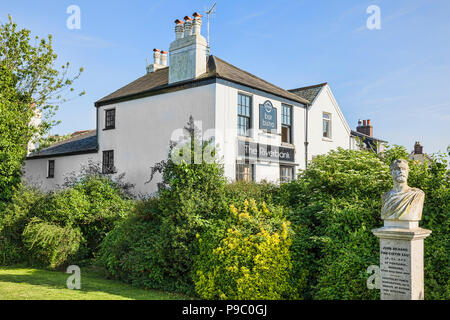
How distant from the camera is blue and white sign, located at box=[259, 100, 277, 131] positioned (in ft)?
61.5

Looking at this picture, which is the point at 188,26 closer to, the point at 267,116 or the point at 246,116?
the point at 246,116

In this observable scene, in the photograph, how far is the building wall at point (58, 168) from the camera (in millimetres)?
22706

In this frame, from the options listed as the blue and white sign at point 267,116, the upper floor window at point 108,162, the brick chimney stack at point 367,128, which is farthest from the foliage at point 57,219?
the brick chimney stack at point 367,128

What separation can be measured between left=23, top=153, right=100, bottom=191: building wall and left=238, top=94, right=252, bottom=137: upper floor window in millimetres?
8837

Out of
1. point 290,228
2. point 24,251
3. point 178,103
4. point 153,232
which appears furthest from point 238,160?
point 24,251

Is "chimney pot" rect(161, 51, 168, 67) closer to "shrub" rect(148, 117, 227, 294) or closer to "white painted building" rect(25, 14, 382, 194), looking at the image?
"white painted building" rect(25, 14, 382, 194)

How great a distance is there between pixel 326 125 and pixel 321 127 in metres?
1.19

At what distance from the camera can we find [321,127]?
2305cm

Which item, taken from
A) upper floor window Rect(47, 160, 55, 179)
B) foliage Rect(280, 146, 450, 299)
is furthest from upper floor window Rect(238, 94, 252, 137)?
upper floor window Rect(47, 160, 55, 179)

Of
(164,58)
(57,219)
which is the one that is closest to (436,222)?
(57,219)

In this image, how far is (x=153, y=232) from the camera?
38.6ft

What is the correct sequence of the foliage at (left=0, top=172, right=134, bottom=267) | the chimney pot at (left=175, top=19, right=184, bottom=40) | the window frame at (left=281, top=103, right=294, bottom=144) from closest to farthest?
the foliage at (left=0, top=172, right=134, bottom=267) → the chimney pot at (left=175, top=19, right=184, bottom=40) → the window frame at (left=281, top=103, right=294, bottom=144)
